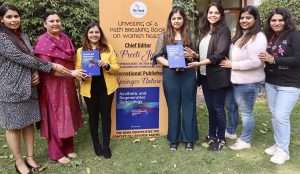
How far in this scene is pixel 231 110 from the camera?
15.3 feet

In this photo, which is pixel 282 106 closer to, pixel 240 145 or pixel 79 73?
pixel 240 145

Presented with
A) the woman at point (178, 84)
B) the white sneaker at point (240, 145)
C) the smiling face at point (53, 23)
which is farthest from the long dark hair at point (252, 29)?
the smiling face at point (53, 23)

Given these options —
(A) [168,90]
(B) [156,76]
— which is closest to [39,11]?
(B) [156,76]

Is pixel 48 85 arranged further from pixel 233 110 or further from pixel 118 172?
pixel 233 110

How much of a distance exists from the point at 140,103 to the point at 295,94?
2111 mm

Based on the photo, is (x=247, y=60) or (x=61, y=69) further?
(x=247, y=60)

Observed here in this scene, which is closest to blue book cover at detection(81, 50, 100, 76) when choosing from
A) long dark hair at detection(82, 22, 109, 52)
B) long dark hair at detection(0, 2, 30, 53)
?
long dark hair at detection(82, 22, 109, 52)

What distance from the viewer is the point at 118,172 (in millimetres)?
3982

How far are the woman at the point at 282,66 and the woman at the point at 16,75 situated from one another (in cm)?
240

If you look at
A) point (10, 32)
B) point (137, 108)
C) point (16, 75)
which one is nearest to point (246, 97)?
point (137, 108)

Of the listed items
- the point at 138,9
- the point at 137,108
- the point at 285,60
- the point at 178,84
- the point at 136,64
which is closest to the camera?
the point at 285,60

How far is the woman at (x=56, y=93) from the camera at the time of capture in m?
3.82

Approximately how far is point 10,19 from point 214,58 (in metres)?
2.32

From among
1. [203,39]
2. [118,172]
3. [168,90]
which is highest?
[203,39]
